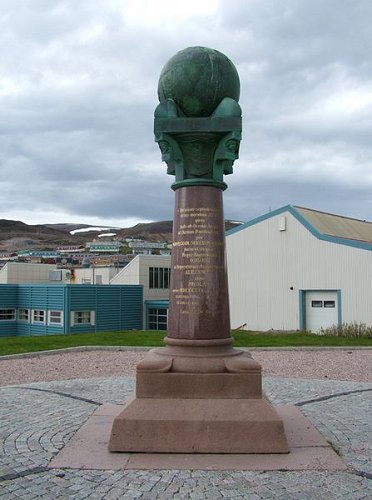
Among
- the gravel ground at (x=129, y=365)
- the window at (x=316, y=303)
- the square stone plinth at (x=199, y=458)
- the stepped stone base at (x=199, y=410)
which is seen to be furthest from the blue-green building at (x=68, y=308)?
the square stone plinth at (x=199, y=458)

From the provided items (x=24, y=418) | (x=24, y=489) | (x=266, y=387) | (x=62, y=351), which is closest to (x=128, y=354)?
(x=62, y=351)

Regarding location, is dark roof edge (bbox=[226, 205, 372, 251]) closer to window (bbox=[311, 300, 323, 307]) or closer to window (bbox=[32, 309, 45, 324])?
window (bbox=[311, 300, 323, 307])

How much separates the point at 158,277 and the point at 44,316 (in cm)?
995

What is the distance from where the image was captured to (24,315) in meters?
39.4

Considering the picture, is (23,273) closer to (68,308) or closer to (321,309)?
(68,308)

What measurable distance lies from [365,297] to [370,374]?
10767 millimetres

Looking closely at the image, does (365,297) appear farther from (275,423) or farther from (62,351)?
(275,423)

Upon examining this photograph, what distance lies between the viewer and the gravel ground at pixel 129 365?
11.6 m

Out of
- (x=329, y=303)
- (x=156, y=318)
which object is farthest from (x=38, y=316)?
(x=329, y=303)

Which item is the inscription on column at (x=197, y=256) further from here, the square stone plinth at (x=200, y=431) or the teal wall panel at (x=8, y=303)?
the teal wall panel at (x=8, y=303)

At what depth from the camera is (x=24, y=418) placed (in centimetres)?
691

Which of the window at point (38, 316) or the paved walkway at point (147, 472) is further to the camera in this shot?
the window at point (38, 316)

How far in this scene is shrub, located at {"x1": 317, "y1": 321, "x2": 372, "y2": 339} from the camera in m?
20.9

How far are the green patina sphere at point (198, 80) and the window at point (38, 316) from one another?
108 feet
